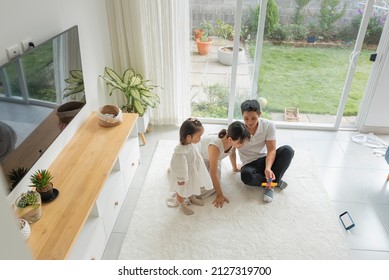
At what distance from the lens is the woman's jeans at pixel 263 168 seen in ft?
8.66

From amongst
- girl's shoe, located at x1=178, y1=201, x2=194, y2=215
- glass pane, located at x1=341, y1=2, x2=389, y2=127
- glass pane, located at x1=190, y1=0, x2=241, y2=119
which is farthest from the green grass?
girl's shoe, located at x1=178, y1=201, x2=194, y2=215

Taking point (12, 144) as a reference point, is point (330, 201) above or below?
below

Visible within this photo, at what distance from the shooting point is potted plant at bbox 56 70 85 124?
7.40ft

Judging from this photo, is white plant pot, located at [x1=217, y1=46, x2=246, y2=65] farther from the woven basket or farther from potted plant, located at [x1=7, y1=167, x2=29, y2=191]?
potted plant, located at [x1=7, y1=167, x2=29, y2=191]

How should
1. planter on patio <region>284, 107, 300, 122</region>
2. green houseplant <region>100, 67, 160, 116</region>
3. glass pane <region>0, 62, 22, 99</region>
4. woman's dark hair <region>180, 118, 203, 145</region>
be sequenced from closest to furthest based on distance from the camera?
glass pane <region>0, 62, 22, 99</region>
woman's dark hair <region>180, 118, 203, 145</region>
green houseplant <region>100, 67, 160, 116</region>
planter on patio <region>284, 107, 300, 122</region>

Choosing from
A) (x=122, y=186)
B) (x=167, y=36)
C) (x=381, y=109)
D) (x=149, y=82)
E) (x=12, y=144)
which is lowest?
(x=122, y=186)

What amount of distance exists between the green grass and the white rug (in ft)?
3.84

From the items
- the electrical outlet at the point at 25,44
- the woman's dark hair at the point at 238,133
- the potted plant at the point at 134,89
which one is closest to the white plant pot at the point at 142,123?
the potted plant at the point at 134,89

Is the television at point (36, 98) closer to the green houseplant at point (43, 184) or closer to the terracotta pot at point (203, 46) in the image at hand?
Answer: the green houseplant at point (43, 184)

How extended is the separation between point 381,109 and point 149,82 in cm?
249

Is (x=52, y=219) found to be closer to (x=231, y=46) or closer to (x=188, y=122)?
(x=188, y=122)

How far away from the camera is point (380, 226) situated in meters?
2.45

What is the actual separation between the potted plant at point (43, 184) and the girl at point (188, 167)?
0.78 meters
